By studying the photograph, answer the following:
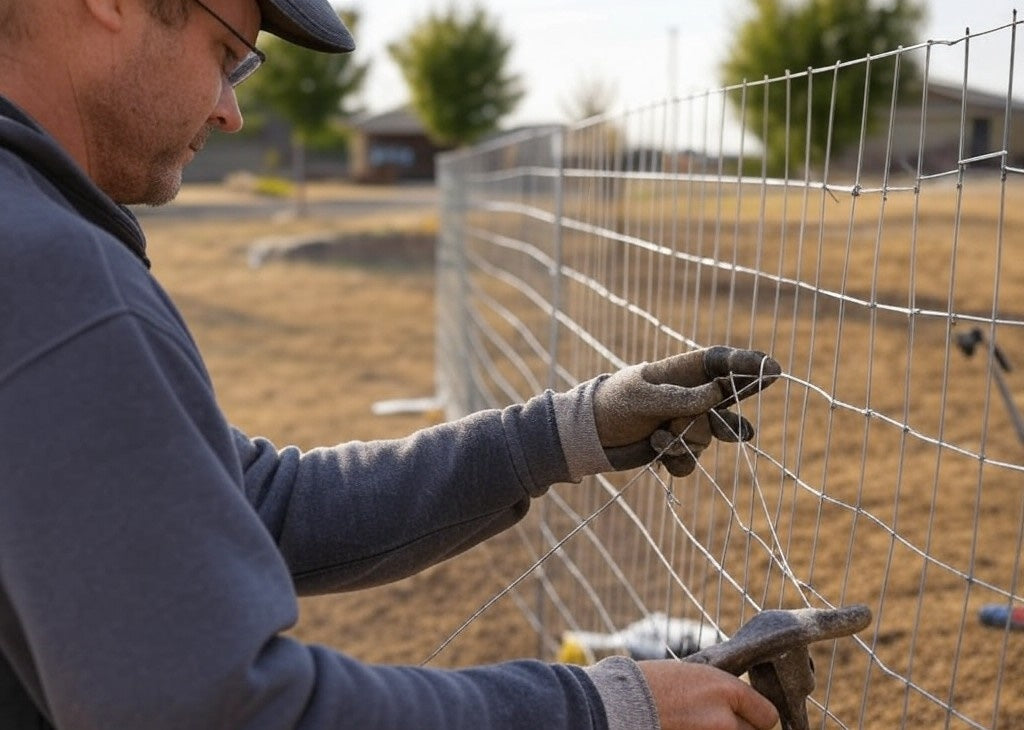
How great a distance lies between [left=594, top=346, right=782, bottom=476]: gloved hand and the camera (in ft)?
6.06

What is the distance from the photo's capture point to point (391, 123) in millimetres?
47625

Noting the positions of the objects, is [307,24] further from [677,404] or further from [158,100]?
[677,404]

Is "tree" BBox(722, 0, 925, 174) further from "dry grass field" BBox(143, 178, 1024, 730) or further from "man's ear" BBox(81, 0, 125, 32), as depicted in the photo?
"man's ear" BBox(81, 0, 125, 32)

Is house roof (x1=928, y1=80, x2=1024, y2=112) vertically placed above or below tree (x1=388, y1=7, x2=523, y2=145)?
below

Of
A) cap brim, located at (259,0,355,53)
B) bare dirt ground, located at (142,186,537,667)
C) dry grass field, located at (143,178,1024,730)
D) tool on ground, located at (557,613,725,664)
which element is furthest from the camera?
bare dirt ground, located at (142,186,537,667)

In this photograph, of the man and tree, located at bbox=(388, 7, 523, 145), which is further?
tree, located at bbox=(388, 7, 523, 145)

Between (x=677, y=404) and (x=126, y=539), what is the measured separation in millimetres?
997

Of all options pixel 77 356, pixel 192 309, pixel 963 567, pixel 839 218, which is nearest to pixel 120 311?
pixel 77 356

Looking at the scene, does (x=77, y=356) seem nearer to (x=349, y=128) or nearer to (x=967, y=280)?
(x=967, y=280)

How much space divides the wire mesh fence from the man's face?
888 millimetres

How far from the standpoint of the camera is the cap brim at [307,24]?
1.57 m

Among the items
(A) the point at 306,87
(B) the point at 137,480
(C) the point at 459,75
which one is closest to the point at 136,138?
(B) the point at 137,480

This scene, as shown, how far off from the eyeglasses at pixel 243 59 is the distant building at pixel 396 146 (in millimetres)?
45959

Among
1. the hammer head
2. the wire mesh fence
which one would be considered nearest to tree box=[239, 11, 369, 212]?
the wire mesh fence
